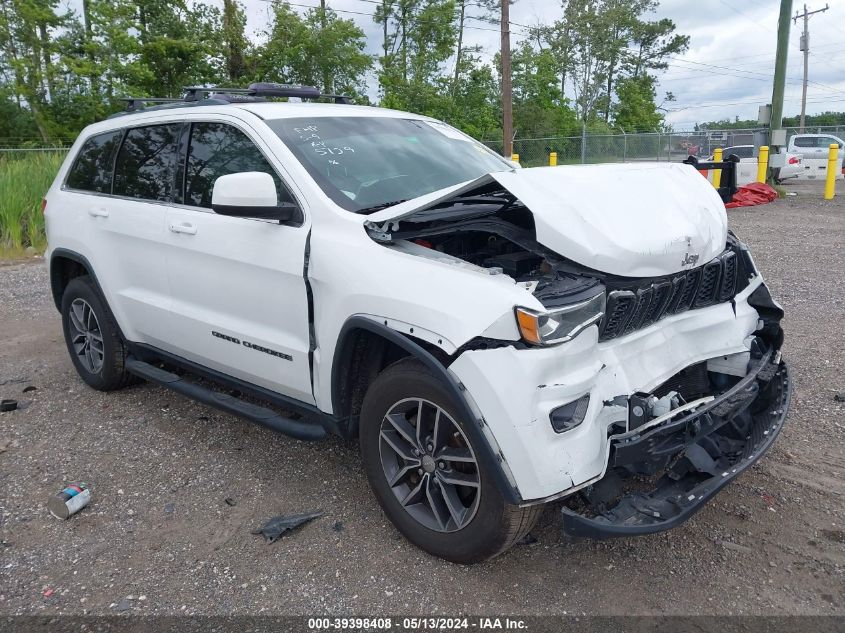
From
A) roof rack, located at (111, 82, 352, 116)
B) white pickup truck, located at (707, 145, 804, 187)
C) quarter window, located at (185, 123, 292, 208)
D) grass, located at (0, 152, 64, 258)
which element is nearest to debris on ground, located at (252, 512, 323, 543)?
quarter window, located at (185, 123, 292, 208)

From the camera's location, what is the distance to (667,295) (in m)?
3.09

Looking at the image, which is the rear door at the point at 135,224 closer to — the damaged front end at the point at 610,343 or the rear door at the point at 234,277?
the rear door at the point at 234,277

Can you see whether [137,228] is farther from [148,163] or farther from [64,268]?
[64,268]

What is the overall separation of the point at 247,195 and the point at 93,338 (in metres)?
2.59

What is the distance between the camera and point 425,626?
8.67 feet

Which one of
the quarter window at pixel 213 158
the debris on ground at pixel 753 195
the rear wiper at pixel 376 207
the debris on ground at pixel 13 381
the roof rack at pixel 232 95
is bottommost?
the debris on ground at pixel 13 381

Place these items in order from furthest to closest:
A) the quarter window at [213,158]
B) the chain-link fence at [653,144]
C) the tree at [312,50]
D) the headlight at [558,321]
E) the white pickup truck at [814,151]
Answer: the tree at [312,50], the chain-link fence at [653,144], the white pickup truck at [814,151], the quarter window at [213,158], the headlight at [558,321]

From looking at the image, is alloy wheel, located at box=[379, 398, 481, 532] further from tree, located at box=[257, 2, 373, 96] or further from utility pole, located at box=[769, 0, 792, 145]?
tree, located at box=[257, 2, 373, 96]

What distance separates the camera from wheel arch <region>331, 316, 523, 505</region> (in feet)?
8.36

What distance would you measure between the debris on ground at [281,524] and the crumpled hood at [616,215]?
1.47 m

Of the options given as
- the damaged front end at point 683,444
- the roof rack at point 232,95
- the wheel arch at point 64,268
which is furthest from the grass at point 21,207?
the damaged front end at point 683,444

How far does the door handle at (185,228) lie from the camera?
12.5 ft

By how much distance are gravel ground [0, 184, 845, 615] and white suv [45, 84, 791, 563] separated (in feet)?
0.96

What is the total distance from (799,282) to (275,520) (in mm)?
6636
